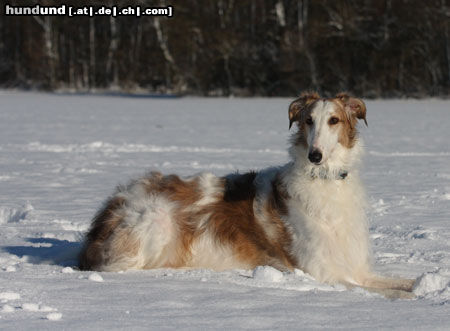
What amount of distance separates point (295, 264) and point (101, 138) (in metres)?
12.0

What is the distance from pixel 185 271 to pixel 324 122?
58.0 inches

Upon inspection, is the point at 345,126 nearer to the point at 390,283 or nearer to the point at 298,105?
the point at 298,105

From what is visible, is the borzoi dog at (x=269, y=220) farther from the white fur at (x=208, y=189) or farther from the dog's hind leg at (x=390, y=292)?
the dog's hind leg at (x=390, y=292)

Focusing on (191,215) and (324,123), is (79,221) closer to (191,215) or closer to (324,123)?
(191,215)

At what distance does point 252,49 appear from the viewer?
39000mm

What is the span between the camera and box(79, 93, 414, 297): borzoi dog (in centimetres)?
518

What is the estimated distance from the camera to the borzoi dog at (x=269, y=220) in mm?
5180

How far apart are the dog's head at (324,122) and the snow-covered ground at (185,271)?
0.49m

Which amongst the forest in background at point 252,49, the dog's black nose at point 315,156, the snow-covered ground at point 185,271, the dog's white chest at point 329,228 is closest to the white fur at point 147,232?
the snow-covered ground at point 185,271

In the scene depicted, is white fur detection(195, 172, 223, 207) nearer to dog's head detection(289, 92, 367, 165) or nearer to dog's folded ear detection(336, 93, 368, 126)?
dog's head detection(289, 92, 367, 165)

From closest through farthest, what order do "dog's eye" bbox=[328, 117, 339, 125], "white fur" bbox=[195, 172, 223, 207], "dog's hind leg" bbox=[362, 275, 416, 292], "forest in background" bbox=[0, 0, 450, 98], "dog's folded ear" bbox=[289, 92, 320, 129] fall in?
1. "dog's hind leg" bbox=[362, 275, 416, 292]
2. "dog's eye" bbox=[328, 117, 339, 125]
3. "white fur" bbox=[195, 172, 223, 207]
4. "dog's folded ear" bbox=[289, 92, 320, 129]
5. "forest in background" bbox=[0, 0, 450, 98]

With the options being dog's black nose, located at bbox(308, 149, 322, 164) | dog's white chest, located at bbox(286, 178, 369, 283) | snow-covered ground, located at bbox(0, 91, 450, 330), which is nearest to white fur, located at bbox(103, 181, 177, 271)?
snow-covered ground, located at bbox(0, 91, 450, 330)

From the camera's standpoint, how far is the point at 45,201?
Answer: 8.50 m

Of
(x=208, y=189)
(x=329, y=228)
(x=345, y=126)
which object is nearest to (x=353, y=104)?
(x=345, y=126)
